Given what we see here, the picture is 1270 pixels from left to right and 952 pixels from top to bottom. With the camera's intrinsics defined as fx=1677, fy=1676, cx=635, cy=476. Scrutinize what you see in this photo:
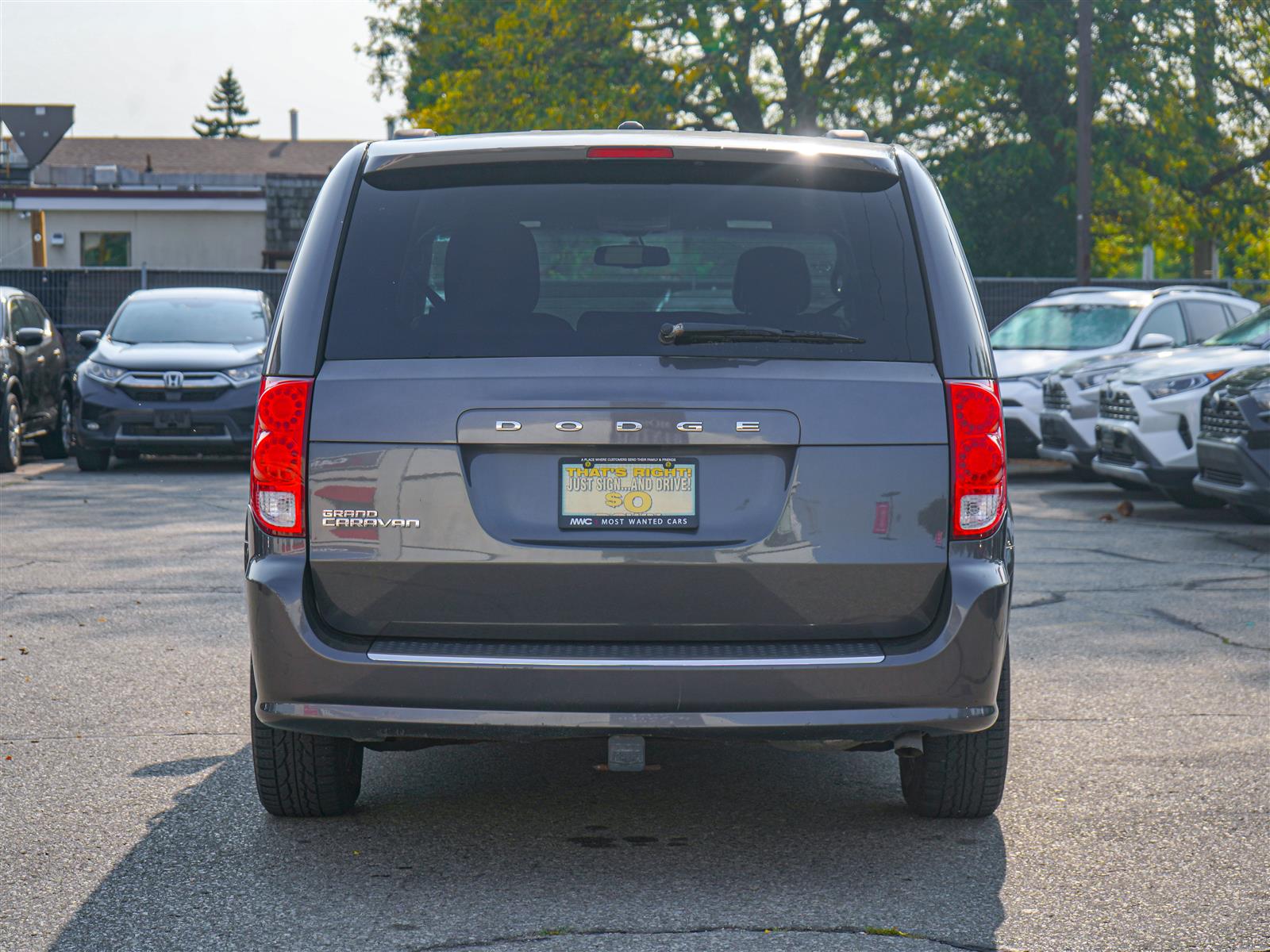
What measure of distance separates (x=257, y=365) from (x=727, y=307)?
A: 40.7 feet

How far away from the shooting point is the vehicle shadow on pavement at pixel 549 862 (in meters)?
3.83

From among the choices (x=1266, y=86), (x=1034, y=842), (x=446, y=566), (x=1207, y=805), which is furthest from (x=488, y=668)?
(x=1266, y=86)

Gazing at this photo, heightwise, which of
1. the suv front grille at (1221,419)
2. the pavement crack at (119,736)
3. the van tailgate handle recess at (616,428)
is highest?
the van tailgate handle recess at (616,428)

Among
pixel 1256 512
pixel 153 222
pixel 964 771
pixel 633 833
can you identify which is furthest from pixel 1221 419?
pixel 153 222

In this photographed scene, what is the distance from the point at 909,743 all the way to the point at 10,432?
13.1 m

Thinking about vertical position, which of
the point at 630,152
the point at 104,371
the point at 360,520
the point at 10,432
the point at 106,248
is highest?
the point at 630,152

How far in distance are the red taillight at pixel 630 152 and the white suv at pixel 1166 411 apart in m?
8.98

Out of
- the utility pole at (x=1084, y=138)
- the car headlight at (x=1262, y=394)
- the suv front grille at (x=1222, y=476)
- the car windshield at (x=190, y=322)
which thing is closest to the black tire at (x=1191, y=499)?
the suv front grille at (x=1222, y=476)

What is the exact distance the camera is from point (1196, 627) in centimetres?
785

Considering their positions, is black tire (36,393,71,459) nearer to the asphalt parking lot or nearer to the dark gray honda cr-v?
the asphalt parking lot

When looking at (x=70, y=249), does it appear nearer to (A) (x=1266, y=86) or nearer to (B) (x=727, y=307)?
(A) (x=1266, y=86)

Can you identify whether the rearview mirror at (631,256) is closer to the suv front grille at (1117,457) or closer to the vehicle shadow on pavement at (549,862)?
the vehicle shadow on pavement at (549,862)

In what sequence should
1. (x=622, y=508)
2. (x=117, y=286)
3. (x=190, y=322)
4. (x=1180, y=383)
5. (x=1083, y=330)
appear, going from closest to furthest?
(x=622, y=508)
(x=1180, y=383)
(x=190, y=322)
(x=1083, y=330)
(x=117, y=286)

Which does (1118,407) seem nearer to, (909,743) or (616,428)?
(909,743)
